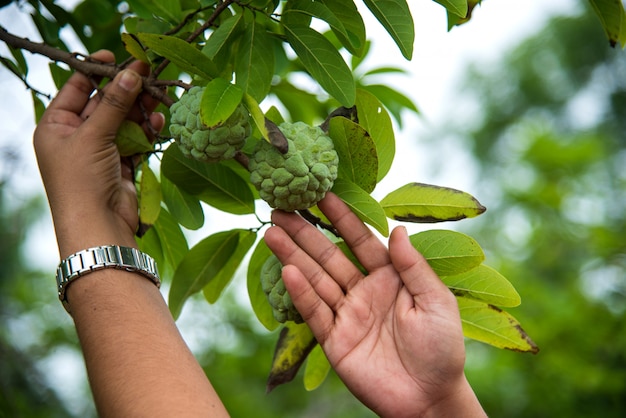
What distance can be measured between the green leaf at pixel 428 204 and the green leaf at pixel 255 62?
13.5 inches

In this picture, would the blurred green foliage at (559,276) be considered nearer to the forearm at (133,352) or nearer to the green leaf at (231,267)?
the green leaf at (231,267)

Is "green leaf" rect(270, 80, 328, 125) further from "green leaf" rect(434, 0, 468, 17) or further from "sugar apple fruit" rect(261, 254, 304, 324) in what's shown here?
"green leaf" rect(434, 0, 468, 17)

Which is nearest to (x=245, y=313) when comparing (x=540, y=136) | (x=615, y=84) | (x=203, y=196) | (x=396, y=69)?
(x=540, y=136)

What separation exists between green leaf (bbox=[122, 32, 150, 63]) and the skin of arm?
54 mm

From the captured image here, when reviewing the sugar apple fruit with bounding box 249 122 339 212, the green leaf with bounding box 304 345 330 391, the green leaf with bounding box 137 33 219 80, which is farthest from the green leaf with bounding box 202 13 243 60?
the green leaf with bounding box 304 345 330 391

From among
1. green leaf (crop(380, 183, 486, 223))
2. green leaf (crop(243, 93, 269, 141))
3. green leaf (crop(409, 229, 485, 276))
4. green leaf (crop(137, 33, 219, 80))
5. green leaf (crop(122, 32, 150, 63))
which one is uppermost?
green leaf (crop(122, 32, 150, 63))

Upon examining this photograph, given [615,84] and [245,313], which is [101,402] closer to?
[245,313]

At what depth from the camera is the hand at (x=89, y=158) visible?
4.42 ft

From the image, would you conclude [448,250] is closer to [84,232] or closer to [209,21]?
[209,21]

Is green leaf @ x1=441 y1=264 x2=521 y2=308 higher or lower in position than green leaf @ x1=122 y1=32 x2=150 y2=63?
lower

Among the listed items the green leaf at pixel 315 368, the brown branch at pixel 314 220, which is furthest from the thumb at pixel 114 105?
the green leaf at pixel 315 368

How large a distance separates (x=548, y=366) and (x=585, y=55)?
1391 cm

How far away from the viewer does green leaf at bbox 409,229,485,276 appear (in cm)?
120

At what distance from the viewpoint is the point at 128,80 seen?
133 centimetres
